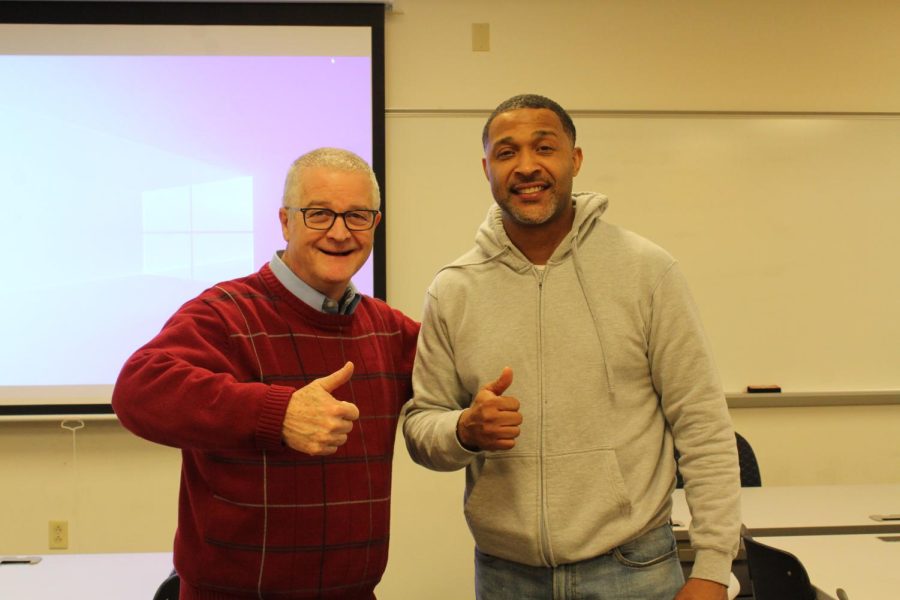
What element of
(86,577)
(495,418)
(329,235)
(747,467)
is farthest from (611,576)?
(747,467)

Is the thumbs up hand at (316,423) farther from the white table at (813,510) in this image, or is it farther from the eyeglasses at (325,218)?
the white table at (813,510)

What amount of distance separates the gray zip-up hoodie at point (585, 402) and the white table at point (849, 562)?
0.77 meters

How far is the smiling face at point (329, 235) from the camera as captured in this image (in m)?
1.58

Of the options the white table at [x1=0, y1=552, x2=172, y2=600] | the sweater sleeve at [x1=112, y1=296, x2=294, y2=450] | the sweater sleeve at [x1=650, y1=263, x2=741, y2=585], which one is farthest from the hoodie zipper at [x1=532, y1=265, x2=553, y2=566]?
the white table at [x1=0, y1=552, x2=172, y2=600]

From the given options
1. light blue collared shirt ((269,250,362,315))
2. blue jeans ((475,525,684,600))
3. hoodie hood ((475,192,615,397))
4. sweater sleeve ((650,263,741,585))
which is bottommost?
blue jeans ((475,525,684,600))

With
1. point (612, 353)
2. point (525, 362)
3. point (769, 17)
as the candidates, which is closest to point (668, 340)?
point (612, 353)

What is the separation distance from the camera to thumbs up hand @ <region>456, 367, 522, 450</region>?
1361 mm

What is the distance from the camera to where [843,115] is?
3.77 metres

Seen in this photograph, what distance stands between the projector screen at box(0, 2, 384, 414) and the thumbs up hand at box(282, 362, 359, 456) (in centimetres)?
222

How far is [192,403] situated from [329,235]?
466 mm

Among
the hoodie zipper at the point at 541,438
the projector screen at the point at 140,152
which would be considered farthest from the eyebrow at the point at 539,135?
the projector screen at the point at 140,152

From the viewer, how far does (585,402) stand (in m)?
1.51

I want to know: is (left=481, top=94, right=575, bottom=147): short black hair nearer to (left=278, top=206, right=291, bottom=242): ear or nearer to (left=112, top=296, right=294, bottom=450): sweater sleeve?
(left=278, top=206, right=291, bottom=242): ear

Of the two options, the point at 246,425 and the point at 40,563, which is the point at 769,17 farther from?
the point at 40,563
